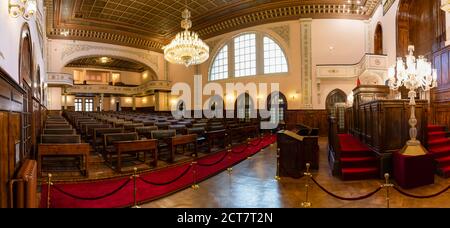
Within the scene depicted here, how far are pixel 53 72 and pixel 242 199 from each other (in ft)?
62.0

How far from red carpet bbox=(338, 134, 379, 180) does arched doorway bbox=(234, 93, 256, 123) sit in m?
10.5

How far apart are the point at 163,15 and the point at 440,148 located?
15.5 meters

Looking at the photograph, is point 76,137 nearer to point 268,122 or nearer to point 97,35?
point 268,122

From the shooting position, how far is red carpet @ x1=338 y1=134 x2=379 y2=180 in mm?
5184

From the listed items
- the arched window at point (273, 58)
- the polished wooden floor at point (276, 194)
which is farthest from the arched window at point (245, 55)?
the polished wooden floor at point (276, 194)

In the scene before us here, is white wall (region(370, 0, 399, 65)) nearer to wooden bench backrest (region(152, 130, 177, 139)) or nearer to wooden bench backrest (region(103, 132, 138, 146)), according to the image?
wooden bench backrest (region(152, 130, 177, 139))

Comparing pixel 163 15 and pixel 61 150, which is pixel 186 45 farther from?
pixel 61 150

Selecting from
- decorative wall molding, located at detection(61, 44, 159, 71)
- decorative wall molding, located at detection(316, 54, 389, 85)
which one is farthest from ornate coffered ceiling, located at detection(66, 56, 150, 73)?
decorative wall molding, located at detection(316, 54, 389, 85)

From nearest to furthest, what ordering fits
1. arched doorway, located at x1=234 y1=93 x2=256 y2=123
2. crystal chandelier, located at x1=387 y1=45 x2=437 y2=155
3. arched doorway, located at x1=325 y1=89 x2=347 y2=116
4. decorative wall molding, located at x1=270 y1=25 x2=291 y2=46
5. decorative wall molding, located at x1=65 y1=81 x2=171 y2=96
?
crystal chandelier, located at x1=387 y1=45 x2=437 y2=155, arched doorway, located at x1=325 y1=89 x2=347 y2=116, decorative wall molding, located at x1=270 y1=25 x2=291 y2=46, arched doorway, located at x1=234 y1=93 x2=256 y2=123, decorative wall molding, located at x1=65 y1=81 x2=171 y2=96

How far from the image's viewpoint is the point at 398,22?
10.4 meters

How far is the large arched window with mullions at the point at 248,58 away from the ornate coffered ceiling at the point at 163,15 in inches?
40.6

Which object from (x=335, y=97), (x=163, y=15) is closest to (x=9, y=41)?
(x=163, y=15)

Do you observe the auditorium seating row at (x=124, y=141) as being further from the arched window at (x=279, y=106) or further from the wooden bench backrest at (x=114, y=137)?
the arched window at (x=279, y=106)
